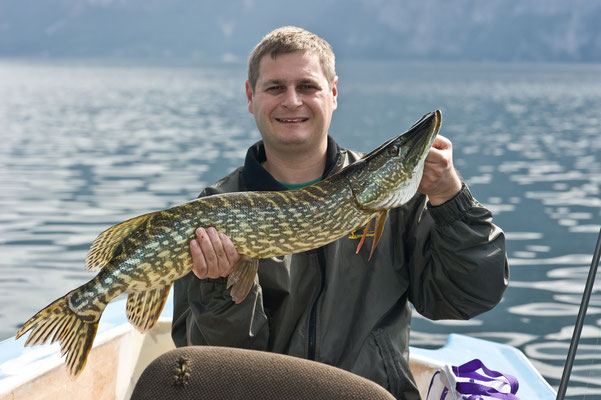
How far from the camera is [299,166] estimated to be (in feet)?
10.7

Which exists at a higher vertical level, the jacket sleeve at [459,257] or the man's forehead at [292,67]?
the man's forehead at [292,67]

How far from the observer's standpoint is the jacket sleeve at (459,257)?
8.48 ft

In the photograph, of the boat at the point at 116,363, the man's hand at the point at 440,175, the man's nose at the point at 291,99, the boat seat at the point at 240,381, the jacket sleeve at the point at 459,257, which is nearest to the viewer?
the boat seat at the point at 240,381

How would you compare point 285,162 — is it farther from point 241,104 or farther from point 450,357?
point 241,104

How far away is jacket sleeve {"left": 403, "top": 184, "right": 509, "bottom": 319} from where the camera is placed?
8.48ft

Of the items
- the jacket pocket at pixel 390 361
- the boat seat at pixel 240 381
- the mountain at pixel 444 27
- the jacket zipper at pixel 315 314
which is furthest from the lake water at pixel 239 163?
the mountain at pixel 444 27

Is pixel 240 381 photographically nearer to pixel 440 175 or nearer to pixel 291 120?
pixel 440 175

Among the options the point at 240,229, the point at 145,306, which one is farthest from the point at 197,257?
the point at 145,306

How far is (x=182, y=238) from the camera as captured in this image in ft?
8.16

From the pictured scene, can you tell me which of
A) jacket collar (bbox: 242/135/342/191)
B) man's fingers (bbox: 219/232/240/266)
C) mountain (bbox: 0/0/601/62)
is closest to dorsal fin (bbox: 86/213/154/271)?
man's fingers (bbox: 219/232/240/266)

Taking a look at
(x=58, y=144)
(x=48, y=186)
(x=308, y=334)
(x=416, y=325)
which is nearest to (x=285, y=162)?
(x=308, y=334)

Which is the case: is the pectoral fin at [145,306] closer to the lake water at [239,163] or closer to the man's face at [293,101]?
the man's face at [293,101]

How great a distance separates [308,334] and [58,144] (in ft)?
69.8

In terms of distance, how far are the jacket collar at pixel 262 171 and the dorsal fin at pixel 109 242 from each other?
0.70m
